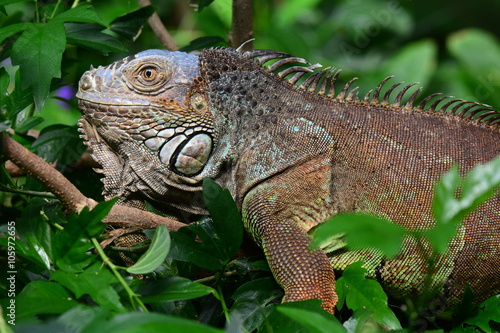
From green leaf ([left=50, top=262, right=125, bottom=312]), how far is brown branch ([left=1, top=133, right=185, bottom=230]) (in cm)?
40

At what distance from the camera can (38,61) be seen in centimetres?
Answer: 338

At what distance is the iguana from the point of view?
12.0 feet

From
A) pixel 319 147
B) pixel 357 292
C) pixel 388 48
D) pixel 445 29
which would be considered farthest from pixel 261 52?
pixel 445 29

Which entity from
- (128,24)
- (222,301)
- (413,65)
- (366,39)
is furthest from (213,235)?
(366,39)

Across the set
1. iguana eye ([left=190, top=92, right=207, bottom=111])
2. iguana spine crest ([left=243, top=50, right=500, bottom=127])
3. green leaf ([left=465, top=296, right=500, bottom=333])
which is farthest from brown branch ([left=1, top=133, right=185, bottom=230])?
green leaf ([left=465, top=296, right=500, bottom=333])

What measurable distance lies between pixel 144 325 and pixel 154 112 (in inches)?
89.3

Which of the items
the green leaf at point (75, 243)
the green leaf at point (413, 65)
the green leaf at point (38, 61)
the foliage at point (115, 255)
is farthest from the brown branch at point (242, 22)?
the green leaf at point (413, 65)

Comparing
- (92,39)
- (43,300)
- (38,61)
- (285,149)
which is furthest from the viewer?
(92,39)

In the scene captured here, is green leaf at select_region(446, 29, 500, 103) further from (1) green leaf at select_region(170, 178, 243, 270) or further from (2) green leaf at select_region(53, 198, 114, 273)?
(2) green leaf at select_region(53, 198, 114, 273)

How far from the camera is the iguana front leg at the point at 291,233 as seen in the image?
3.27 meters

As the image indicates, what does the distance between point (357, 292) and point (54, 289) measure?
1.52 metres

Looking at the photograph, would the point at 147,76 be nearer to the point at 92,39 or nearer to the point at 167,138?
the point at 167,138

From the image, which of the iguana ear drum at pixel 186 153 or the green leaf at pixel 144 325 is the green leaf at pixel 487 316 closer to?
the iguana ear drum at pixel 186 153

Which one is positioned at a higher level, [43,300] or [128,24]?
[128,24]
